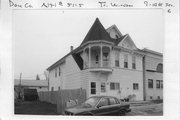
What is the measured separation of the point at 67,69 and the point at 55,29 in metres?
0.38

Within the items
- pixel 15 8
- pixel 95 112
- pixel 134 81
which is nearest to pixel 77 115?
pixel 95 112

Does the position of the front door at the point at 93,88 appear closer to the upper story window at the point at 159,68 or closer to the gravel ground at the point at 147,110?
the gravel ground at the point at 147,110

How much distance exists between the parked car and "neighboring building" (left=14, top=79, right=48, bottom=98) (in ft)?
1.08

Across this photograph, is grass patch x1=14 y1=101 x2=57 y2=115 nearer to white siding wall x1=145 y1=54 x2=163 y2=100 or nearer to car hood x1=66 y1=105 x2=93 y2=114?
car hood x1=66 y1=105 x2=93 y2=114

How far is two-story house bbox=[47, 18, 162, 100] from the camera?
192 cm

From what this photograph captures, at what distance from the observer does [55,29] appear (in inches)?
76.7

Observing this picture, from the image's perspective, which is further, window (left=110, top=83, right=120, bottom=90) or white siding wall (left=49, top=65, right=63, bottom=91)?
white siding wall (left=49, top=65, right=63, bottom=91)

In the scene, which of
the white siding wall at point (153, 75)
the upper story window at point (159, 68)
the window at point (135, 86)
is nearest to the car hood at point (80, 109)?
→ the window at point (135, 86)

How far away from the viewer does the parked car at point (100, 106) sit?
1.89 m

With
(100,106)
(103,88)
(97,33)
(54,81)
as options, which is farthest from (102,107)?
(97,33)

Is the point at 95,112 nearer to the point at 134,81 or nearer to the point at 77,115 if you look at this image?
the point at 77,115

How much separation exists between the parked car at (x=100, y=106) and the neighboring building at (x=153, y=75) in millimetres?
245

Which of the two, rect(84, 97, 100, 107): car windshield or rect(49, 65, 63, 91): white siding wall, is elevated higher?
rect(49, 65, 63, 91): white siding wall

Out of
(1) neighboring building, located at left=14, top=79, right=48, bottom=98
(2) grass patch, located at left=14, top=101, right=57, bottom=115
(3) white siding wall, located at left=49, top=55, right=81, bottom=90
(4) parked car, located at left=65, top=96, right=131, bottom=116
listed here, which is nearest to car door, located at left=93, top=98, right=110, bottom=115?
(4) parked car, located at left=65, top=96, right=131, bottom=116
